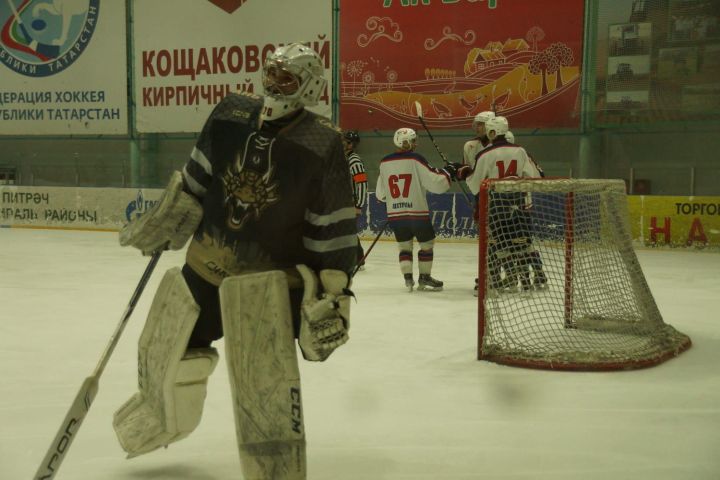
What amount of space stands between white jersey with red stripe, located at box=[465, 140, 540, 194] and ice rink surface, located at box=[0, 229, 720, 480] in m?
1.24

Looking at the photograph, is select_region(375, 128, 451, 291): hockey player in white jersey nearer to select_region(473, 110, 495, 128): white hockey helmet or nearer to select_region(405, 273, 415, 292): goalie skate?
select_region(405, 273, 415, 292): goalie skate

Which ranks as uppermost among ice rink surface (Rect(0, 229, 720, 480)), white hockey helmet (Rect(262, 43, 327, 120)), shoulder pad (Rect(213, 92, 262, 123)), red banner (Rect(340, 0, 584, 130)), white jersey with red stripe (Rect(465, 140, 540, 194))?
red banner (Rect(340, 0, 584, 130))

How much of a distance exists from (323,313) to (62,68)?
46.9 feet

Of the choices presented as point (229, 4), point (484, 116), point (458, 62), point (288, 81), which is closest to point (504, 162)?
point (484, 116)

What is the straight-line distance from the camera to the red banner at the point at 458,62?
11516 mm

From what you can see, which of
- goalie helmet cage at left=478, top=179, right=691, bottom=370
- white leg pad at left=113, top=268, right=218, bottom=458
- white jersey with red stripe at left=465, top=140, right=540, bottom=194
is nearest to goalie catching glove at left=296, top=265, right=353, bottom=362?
white leg pad at left=113, top=268, right=218, bottom=458

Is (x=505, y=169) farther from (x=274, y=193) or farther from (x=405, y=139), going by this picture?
(x=274, y=193)

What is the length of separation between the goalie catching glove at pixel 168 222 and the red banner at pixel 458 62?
9.52 metres

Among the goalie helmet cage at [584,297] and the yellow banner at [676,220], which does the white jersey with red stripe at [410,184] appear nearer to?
the goalie helmet cage at [584,297]

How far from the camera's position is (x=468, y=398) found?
12.0 feet

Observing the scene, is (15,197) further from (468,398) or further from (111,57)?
(468,398)

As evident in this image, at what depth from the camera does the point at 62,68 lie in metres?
15.1

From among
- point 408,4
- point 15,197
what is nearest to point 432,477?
point 408,4

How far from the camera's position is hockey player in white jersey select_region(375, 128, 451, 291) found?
274 inches
